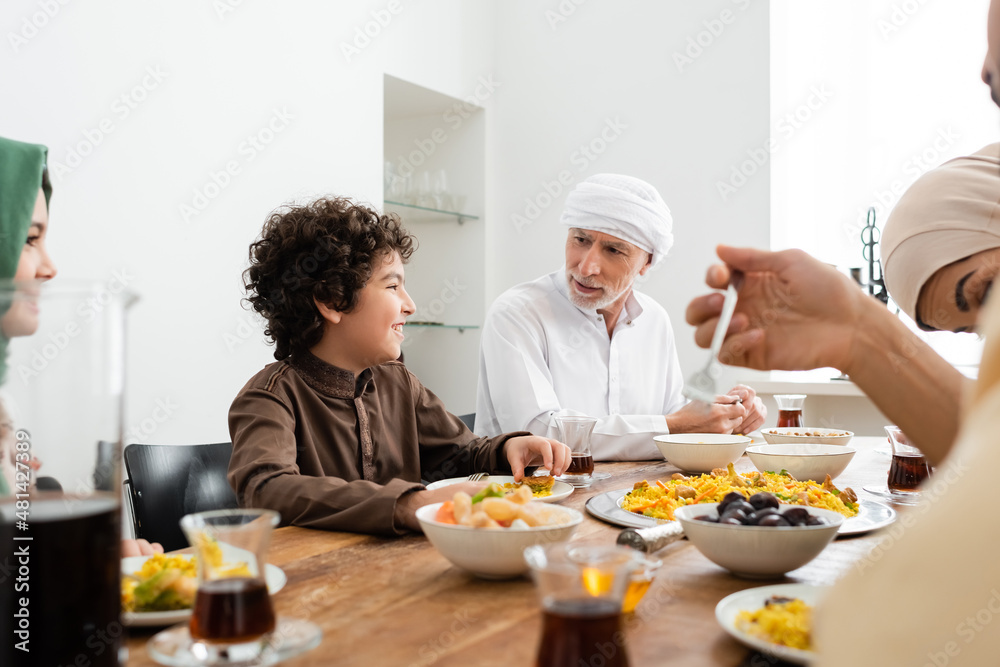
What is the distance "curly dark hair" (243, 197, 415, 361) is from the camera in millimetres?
2031

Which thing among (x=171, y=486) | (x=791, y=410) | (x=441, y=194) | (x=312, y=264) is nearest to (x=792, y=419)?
(x=791, y=410)

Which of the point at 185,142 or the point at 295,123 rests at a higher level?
the point at 295,123

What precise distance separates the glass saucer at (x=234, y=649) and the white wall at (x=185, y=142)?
2.02 meters

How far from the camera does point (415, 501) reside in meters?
1.40

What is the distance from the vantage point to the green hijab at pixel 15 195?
1343mm

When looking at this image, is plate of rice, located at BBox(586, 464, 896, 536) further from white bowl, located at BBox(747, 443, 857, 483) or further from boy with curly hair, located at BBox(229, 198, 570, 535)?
boy with curly hair, located at BBox(229, 198, 570, 535)

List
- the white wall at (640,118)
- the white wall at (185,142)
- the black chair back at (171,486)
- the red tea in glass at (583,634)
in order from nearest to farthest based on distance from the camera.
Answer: the red tea in glass at (583,634) → the black chair back at (171,486) → the white wall at (185,142) → the white wall at (640,118)

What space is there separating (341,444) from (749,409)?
4.29ft

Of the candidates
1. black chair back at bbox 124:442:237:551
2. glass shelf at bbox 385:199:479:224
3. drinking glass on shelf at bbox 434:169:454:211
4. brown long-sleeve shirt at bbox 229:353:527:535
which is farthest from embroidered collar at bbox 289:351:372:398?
drinking glass on shelf at bbox 434:169:454:211

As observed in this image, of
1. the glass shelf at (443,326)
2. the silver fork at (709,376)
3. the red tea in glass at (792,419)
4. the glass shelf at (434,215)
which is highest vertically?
the glass shelf at (434,215)

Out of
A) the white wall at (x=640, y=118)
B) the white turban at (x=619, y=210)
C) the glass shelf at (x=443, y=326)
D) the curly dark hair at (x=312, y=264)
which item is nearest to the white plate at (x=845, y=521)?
the curly dark hair at (x=312, y=264)

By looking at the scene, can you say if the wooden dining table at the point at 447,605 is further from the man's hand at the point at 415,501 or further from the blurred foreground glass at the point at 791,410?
the blurred foreground glass at the point at 791,410

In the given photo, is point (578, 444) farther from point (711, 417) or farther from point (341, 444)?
point (711, 417)

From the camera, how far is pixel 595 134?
4477 millimetres
